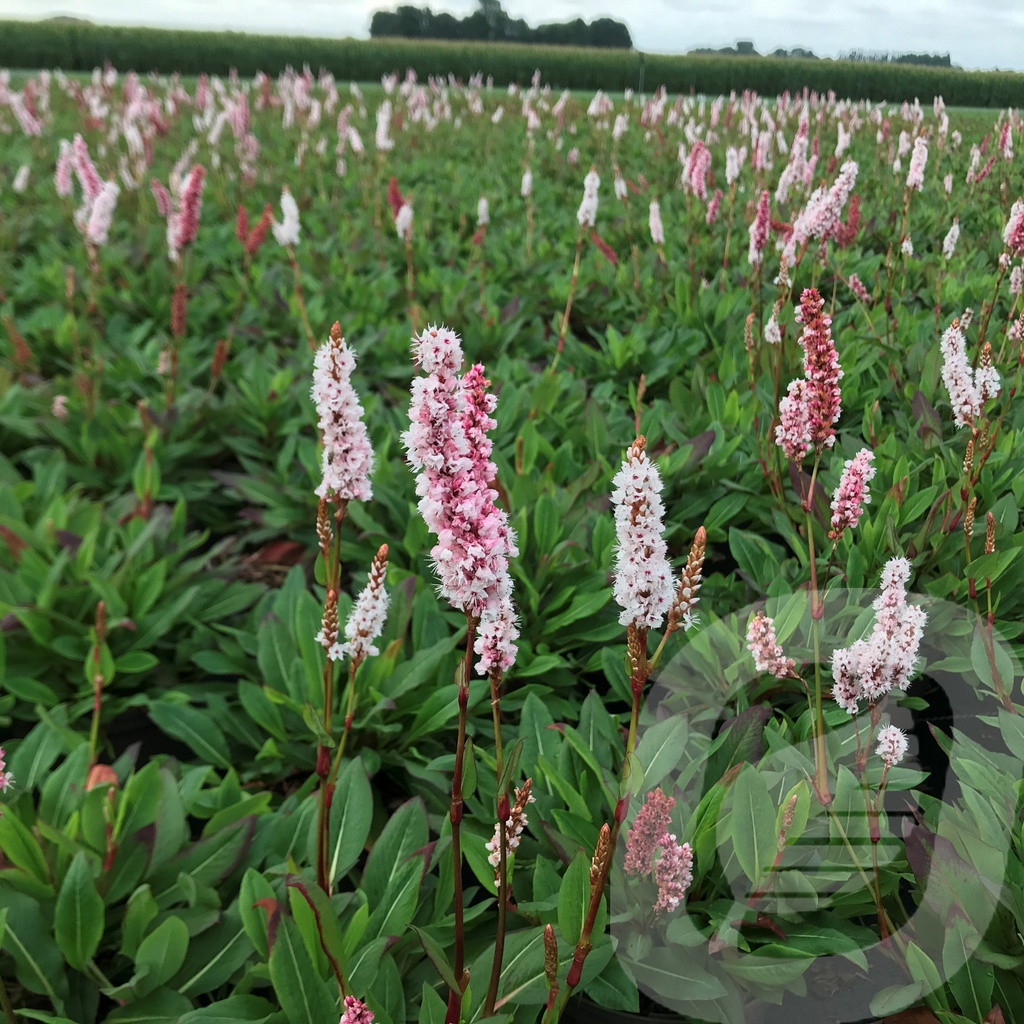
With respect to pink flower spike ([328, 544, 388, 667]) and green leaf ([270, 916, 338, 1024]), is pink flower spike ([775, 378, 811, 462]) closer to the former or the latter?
pink flower spike ([328, 544, 388, 667])

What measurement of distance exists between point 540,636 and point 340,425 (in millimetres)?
1420

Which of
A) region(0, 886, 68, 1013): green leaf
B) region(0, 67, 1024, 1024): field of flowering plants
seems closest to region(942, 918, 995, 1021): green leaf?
region(0, 67, 1024, 1024): field of flowering plants

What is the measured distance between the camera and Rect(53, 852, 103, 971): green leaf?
162cm

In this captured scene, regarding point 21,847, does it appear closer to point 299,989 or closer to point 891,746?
point 299,989

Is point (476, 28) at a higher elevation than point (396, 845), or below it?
higher

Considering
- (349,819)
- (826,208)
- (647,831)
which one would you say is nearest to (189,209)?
(826,208)

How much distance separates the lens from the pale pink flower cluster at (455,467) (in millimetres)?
908

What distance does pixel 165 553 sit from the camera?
3.09 metres

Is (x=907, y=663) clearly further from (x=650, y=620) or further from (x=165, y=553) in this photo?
(x=165, y=553)

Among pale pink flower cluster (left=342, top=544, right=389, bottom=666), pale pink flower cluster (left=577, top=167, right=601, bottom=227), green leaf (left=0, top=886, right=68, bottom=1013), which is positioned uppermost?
pale pink flower cluster (left=577, top=167, right=601, bottom=227)

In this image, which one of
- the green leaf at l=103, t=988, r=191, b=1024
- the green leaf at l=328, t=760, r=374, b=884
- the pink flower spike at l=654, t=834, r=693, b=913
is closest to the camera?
the pink flower spike at l=654, t=834, r=693, b=913

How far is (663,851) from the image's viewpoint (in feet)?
4.56

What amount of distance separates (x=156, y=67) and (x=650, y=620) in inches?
1405

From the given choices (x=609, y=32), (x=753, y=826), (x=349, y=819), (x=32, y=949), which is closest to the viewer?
(x=753, y=826)
